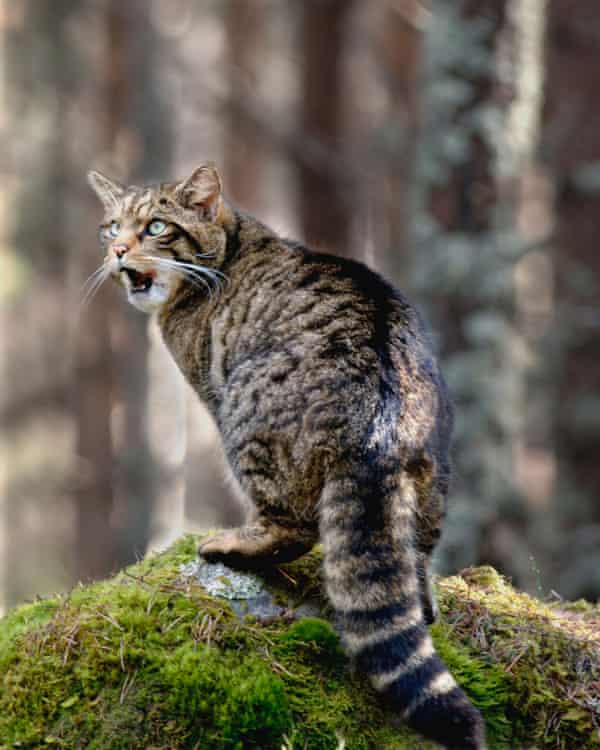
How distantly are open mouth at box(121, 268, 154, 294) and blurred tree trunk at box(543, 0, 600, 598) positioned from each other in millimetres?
7100

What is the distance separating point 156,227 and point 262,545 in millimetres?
1444

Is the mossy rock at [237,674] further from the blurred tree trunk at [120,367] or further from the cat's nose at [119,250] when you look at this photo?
the blurred tree trunk at [120,367]

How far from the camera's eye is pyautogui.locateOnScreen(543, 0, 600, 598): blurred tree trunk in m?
10.7

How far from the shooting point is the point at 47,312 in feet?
50.8

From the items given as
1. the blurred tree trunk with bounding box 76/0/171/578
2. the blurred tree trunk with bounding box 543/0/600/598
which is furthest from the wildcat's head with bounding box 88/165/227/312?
the blurred tree trunk with bounding box 543/0/600/598

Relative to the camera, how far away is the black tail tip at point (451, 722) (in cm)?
281

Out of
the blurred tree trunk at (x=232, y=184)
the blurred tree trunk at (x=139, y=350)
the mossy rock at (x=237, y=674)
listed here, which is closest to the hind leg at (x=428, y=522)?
the mossy rock at (x=237, y=674)

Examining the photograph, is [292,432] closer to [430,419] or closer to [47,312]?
[430,419]

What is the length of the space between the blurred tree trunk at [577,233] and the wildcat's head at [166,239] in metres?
7.00

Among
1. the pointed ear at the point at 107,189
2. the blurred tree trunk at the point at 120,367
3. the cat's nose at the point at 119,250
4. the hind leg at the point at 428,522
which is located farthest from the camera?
the blurred tree trunk at the point at 120,367

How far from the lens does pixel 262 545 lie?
336 cm

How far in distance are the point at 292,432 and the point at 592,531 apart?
24.5 ft

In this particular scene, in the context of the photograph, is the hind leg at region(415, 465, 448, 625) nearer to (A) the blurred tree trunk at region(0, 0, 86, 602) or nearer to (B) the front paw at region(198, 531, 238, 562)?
(B) the front paw at region(198, 531, 238, 562)

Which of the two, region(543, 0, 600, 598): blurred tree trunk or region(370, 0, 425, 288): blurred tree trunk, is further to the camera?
region(543, 0, 600, 598): blurred tree trunk
